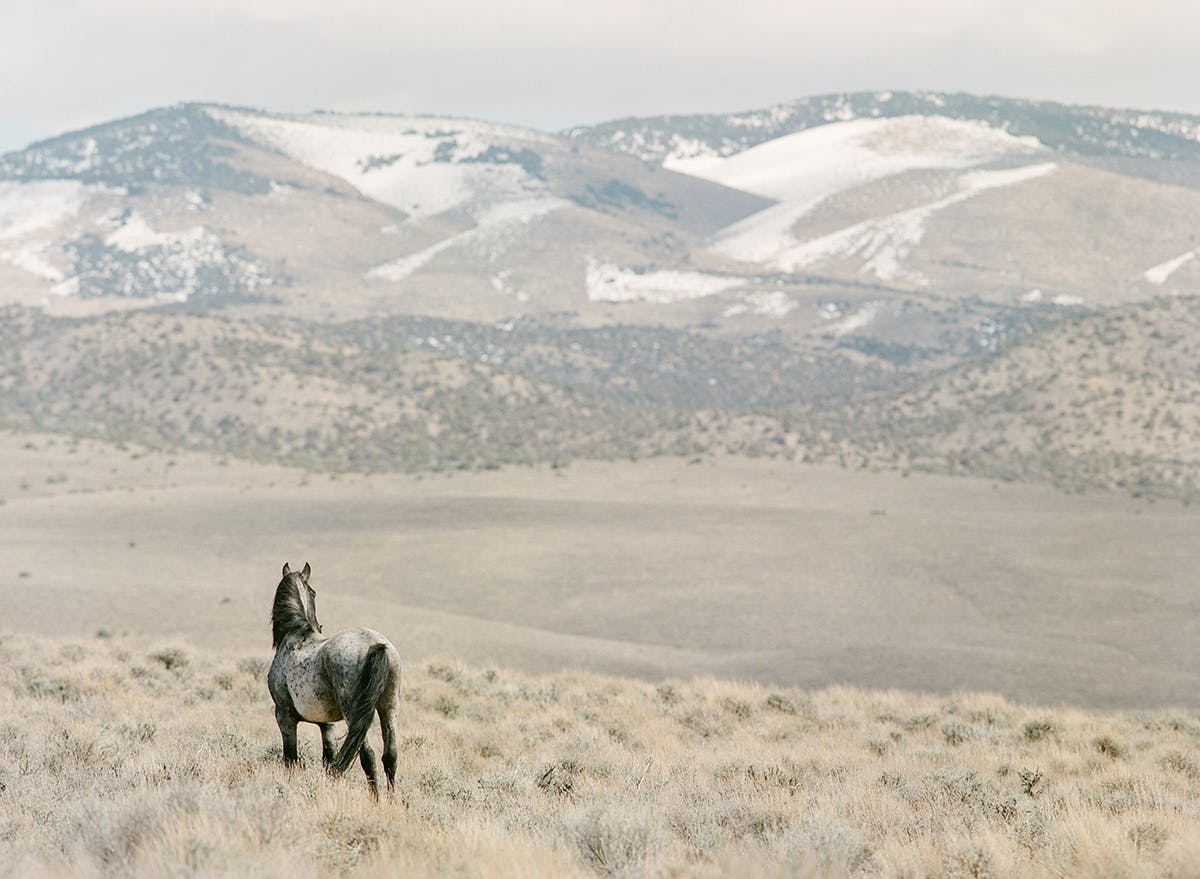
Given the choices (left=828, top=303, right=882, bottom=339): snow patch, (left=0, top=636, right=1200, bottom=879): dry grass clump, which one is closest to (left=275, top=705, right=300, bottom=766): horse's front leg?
(left=0, top=636, right=1200, bottom=879): dry grass clump

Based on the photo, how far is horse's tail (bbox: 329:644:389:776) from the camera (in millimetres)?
8188

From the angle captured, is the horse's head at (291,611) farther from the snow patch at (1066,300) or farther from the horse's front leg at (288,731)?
the snow patch at (1066,300)

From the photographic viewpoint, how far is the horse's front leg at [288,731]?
8930 mm

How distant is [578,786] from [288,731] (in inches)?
90.1

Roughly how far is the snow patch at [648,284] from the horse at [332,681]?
161659 mm

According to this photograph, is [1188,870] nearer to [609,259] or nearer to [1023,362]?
[1023,362]

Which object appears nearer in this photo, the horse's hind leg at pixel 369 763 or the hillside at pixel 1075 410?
the horse's hind leg at pixel 369 763

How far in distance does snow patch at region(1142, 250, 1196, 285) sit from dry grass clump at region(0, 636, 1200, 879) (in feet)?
579

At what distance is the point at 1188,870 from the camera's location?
674 centimetres

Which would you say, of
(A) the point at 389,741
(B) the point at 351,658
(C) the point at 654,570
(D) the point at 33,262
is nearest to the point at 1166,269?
(D) the point at 33,262

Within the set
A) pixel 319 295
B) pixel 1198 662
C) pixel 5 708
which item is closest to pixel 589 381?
pixel 319 295

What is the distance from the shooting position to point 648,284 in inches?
7062

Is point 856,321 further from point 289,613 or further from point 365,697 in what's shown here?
point 365,697

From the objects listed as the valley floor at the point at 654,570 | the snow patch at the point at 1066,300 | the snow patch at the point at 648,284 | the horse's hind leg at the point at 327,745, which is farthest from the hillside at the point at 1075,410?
the snow patch at the point at 648,284
